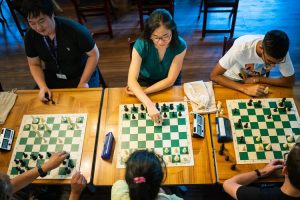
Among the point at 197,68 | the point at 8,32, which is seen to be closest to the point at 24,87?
the point at 8,32

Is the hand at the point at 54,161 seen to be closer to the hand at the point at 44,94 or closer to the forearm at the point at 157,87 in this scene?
the hand at the point at 44,94

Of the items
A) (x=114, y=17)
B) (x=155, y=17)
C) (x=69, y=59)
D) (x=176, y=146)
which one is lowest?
(x=114, y=17)

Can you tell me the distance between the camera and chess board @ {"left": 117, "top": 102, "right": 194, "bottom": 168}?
6.08ft

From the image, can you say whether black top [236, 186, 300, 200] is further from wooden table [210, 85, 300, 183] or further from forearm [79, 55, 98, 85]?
forearm [79, 55, 98, 85]

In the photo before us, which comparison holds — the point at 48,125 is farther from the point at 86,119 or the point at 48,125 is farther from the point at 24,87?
the point at 24,87

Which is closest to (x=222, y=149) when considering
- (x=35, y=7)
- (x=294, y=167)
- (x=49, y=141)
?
(x=294, y=167)

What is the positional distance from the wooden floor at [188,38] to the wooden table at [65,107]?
133cm

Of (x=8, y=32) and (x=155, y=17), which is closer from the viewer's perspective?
(x=155, y=17)

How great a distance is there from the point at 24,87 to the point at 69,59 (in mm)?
1481

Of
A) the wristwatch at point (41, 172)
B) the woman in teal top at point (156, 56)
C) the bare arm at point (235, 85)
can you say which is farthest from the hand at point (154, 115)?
the wristwatch at point (41, 172)

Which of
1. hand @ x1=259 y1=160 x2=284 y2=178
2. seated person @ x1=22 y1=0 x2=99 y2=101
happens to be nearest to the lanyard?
seated person @ x1=22 y1=0 x2=99 y2=101

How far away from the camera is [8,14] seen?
15.9 ft

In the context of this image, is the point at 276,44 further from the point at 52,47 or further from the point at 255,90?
the point at 52,47

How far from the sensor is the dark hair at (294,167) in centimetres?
141
